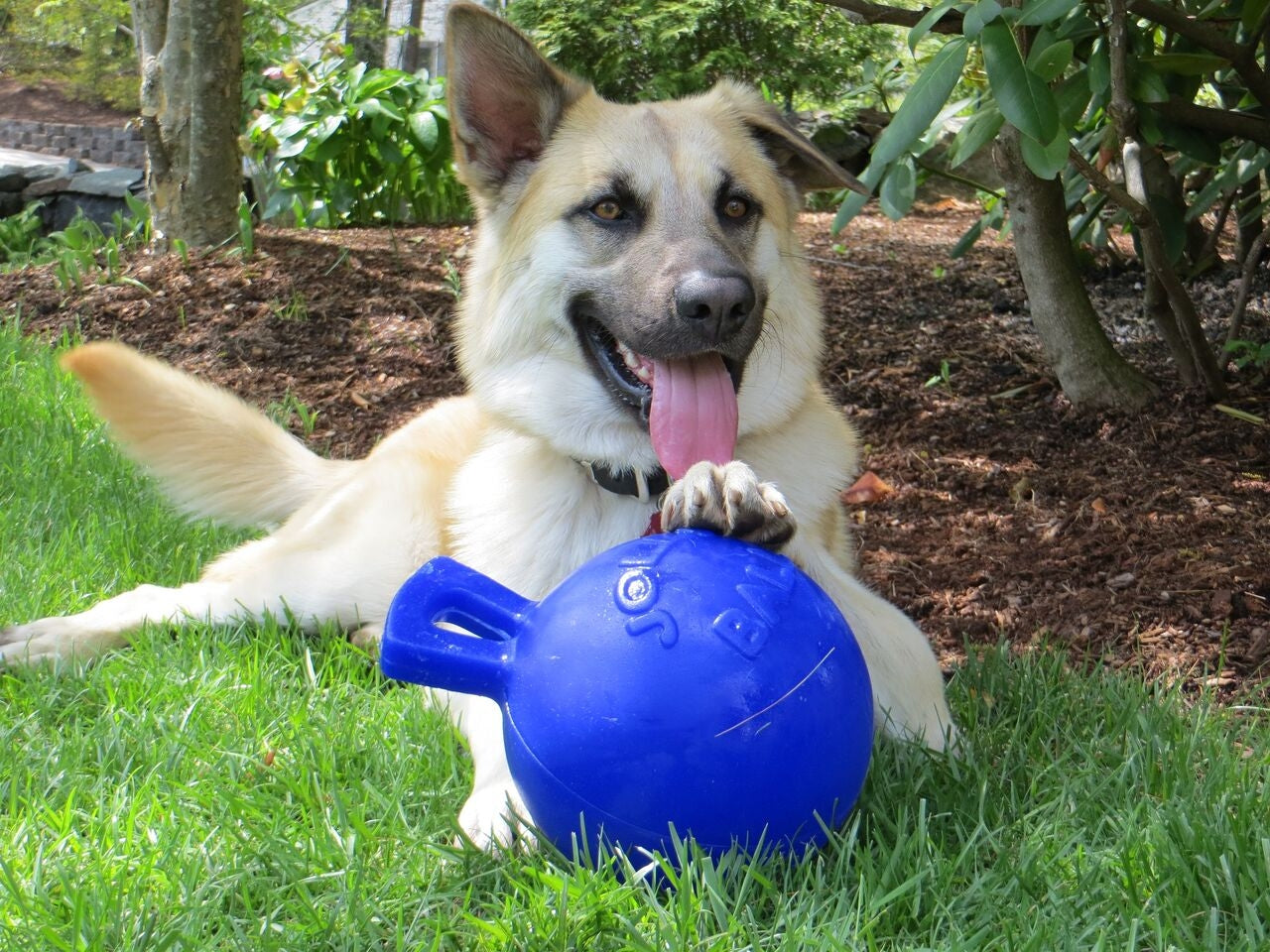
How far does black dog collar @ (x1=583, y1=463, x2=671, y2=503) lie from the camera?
9.48ft

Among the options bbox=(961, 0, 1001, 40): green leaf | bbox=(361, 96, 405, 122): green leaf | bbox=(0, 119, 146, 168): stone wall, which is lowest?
bbox=(0, 119, 146, 168): stone wall

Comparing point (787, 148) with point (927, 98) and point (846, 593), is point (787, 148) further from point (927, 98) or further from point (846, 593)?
point (846, 593)

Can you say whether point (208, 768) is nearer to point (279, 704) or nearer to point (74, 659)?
point (279, 704)

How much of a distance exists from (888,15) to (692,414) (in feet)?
6.36

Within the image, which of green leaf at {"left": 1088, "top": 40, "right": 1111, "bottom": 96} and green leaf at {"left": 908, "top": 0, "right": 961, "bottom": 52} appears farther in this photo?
green leaf at {"left": 1088, "top": 40, "right": 1111, "bottom": 96}

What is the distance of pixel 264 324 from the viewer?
646 cm

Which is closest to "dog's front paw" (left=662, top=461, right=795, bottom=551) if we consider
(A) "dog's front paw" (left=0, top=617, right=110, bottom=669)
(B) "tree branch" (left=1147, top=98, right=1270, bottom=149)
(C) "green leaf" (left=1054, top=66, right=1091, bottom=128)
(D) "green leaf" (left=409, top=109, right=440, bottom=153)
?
(A) "dog's front paw" (left=0, top=617, right=110, bottom=669)

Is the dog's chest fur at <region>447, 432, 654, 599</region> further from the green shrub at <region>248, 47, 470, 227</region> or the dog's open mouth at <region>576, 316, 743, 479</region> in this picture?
the green shrub at <region>248, 47, 470, 227</region>

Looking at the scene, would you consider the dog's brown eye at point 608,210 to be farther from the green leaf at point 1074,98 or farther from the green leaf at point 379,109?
the green leaf at point 379,109

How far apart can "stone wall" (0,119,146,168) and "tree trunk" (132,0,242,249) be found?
13.4 m

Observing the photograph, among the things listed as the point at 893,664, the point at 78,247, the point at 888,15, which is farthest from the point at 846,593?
the point at 78,247

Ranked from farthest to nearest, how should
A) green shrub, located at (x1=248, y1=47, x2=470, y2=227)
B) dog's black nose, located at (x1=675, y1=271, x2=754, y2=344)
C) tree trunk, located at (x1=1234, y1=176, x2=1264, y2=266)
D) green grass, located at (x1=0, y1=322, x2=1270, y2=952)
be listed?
green shrub, located at (x1=248, y1=47, x2=470, y2=227) < tree trunk, located at (x1=1234, y1=176, x2=1264, y2=266) < dog's black nose, located at (x1=675, y1=271, x2=754, y2=344) < green grass, located at (x1=0, y1=322, x2=1270, y2=952)

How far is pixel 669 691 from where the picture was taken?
6.20 feet

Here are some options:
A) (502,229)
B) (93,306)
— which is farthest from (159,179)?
(502,229)
